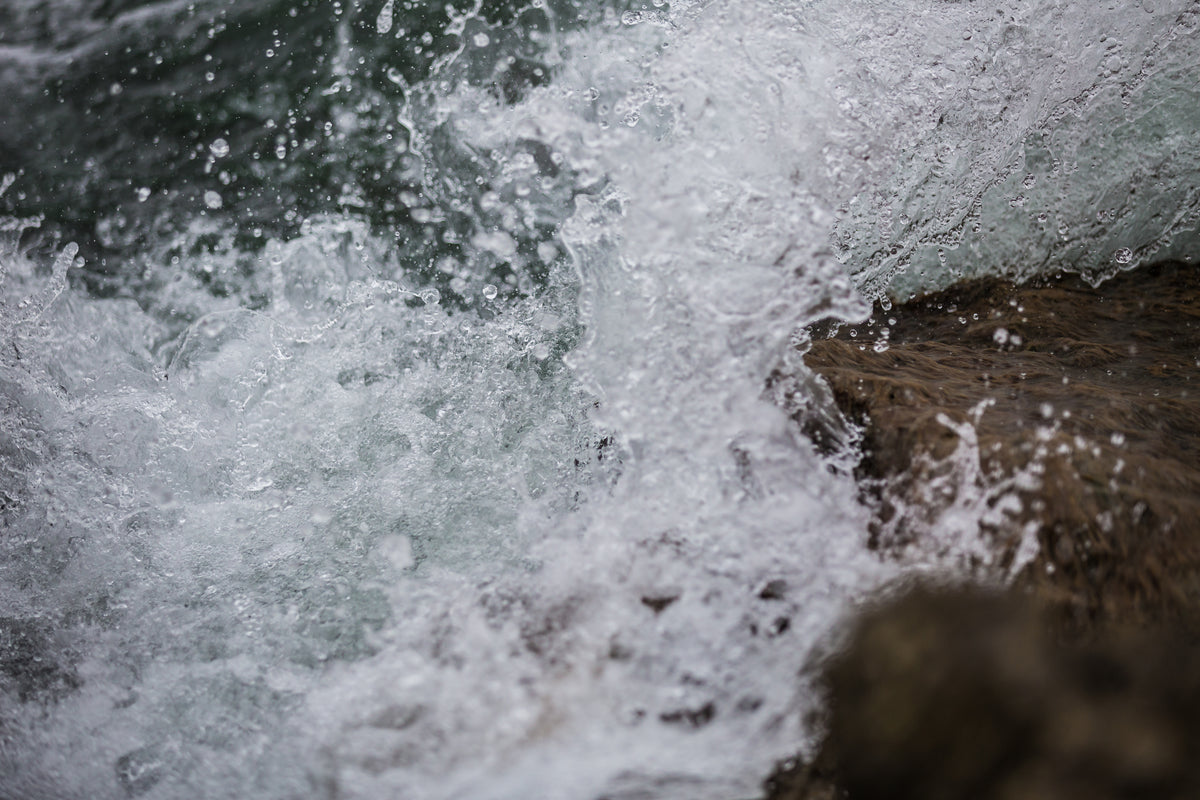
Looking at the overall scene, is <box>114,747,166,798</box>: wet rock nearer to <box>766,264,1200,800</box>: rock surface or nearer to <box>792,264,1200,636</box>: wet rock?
<box>766,264,1200,800</box>: rock surface

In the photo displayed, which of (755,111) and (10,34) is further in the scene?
(10,34)

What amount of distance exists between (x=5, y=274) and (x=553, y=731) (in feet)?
8.40

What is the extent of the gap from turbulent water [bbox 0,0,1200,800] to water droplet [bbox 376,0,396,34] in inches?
0.6

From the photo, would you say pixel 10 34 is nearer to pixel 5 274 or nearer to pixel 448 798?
pixel 5 274

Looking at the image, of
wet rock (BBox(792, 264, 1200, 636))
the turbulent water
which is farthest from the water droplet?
wet rock (BBox(792, 264, 1200, 636))

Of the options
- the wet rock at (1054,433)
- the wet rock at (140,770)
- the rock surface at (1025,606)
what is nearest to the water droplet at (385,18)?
the wet rock at (1054,433)

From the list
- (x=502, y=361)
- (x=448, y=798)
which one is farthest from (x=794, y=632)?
(x=502, y=361)

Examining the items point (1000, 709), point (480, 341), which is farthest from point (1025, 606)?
point (480, 341)

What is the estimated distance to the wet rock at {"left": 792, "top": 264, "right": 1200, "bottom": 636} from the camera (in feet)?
4.89

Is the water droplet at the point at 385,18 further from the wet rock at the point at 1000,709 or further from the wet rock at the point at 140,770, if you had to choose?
the wet rock at the point at 1000,709

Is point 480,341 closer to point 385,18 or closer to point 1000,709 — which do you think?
point 385,18

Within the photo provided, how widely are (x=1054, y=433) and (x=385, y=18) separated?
125 inches

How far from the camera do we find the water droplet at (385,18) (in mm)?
3727

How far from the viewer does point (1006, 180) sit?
10.1 feet
